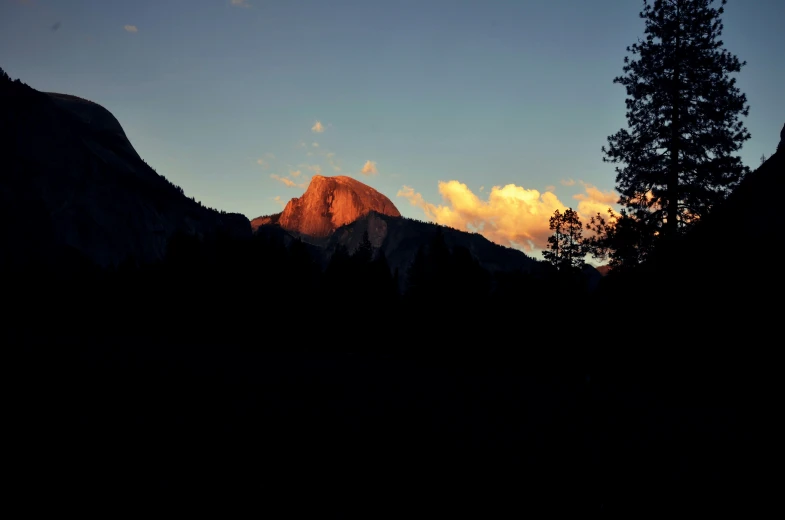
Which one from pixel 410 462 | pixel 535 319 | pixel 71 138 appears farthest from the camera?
pixel 71 138

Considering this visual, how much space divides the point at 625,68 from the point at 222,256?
4581cm

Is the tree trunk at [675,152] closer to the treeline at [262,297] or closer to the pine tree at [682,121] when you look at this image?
the pine tree at [682,121]

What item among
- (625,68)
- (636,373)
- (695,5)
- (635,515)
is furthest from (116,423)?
(695,5)

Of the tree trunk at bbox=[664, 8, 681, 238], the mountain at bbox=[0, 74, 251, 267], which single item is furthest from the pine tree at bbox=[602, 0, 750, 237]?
the mountain at bbox=[0, 74, 251, 267]

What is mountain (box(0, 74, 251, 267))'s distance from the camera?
479 feet

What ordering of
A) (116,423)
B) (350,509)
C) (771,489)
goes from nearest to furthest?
(350,509)
(771,489)
(116,423)

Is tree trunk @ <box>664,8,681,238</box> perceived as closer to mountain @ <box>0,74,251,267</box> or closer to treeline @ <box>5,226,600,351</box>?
treeline @ <box>5,226,600,351</box>

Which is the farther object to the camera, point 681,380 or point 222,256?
point 222,256

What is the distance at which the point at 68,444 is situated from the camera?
20.8 feet

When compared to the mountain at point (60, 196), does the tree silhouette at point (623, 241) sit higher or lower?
lower

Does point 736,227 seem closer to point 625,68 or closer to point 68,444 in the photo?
point 625,68

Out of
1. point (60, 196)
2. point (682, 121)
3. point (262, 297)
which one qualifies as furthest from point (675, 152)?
point (60, 196)

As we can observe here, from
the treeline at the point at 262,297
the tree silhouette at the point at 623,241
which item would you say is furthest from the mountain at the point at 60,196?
the tree silhouette at the point at 623,241

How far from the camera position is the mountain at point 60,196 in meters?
146
